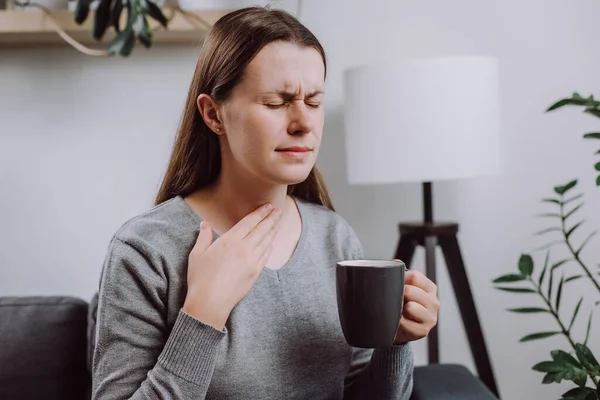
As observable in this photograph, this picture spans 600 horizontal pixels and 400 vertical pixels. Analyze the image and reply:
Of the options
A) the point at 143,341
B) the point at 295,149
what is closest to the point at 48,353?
the point at 143,341

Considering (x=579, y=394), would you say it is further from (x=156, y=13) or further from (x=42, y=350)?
(x=156, y=13)

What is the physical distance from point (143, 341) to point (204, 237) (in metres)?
0.16

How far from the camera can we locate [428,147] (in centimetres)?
148

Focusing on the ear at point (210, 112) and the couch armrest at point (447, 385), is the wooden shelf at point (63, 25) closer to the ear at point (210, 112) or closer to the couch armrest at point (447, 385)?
the ear at point (210, 112)

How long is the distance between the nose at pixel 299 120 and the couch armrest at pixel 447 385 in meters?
0.58

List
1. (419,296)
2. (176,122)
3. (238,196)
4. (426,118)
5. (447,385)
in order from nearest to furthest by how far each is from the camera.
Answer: (419,296)
(238,196)
(447,385)
(426,118)
(176,122)

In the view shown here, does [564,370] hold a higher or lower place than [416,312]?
lower

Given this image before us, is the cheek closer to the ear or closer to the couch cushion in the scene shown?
the ear

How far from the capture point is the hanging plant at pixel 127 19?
1622mm

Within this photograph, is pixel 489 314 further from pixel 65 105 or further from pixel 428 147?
pixel 65 105

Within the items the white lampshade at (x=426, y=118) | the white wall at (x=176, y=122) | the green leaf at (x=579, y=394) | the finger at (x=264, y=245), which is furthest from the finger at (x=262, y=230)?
the white wall at (x=176, y=122)

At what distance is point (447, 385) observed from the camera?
1.25 meters

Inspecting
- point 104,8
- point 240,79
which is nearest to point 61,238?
point 104,8

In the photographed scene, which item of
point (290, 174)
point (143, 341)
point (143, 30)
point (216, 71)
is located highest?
point (143, 30)
